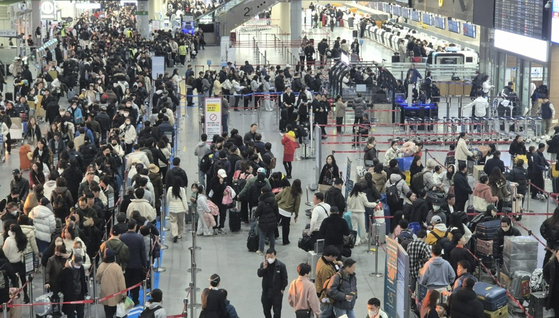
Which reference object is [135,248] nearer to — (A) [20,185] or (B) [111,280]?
(B) [111,280]

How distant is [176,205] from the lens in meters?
16.3

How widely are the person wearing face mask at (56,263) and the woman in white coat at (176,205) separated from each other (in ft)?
13.2

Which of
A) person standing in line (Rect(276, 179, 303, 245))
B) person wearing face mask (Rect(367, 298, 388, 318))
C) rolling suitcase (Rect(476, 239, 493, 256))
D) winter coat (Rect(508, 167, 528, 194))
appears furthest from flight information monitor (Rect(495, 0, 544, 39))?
person wearing face mask (Rect(367, 298, 388, 318))

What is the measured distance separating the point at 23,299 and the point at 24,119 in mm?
13266

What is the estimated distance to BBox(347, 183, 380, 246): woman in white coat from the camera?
15872 millimetres

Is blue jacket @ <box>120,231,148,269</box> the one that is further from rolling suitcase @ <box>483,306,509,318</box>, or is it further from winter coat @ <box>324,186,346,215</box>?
rolling suitcase @ <box>483,306,509,318</box>

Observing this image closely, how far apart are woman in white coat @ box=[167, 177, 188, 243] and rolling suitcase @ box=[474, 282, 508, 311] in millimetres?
5975

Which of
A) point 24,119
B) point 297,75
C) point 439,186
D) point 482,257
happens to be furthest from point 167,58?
point 482,257

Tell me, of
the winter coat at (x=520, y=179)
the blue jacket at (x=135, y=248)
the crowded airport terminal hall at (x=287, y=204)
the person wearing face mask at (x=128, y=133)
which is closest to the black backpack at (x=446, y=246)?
the crowded airport terminal hall at (x=287, y=204)

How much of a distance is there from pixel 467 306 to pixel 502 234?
3408 mm

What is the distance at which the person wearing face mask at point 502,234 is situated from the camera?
13.8 metres

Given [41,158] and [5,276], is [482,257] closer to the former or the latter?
[5,276]

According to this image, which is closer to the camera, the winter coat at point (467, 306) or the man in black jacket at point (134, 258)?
the winter coat at point (467, 306)

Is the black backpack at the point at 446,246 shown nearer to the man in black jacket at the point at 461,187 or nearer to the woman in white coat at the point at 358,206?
the woman in white coat at the point at 358,206
